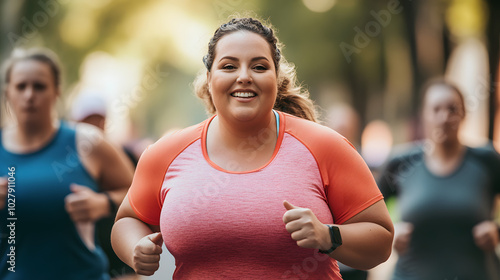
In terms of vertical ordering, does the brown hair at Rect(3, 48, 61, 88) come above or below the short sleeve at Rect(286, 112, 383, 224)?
above

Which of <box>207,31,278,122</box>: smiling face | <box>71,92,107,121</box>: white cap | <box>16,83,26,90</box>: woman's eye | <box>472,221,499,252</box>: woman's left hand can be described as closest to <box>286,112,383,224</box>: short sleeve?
<box>207,31,278,122</box>: smiling face

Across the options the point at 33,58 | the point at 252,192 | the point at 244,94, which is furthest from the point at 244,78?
the point at 33,58

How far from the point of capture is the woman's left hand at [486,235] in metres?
4.56

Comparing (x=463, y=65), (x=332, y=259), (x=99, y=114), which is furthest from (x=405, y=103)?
(x=332, y=259)

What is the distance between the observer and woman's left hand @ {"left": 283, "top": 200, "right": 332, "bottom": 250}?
2402mm

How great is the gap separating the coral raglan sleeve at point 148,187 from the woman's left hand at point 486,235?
8.23 ft

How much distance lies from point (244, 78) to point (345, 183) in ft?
1.83

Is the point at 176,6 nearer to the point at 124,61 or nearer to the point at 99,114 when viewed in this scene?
the point at 124,61

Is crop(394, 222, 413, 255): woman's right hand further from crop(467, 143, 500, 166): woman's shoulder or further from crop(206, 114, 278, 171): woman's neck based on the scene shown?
crop(206, 114, 278, 171): woman's neck

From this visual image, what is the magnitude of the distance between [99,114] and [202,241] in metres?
3.80

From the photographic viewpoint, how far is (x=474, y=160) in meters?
4.89

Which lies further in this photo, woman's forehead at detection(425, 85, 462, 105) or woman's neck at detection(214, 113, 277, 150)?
woman's forehead at detection(425, 85, 462, 105)

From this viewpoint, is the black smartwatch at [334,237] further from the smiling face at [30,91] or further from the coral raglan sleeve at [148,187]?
the smiling face at [30,91]

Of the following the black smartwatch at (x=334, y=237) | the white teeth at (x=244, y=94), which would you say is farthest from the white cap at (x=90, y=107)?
the black smartwatch at (x=334, y=237)
